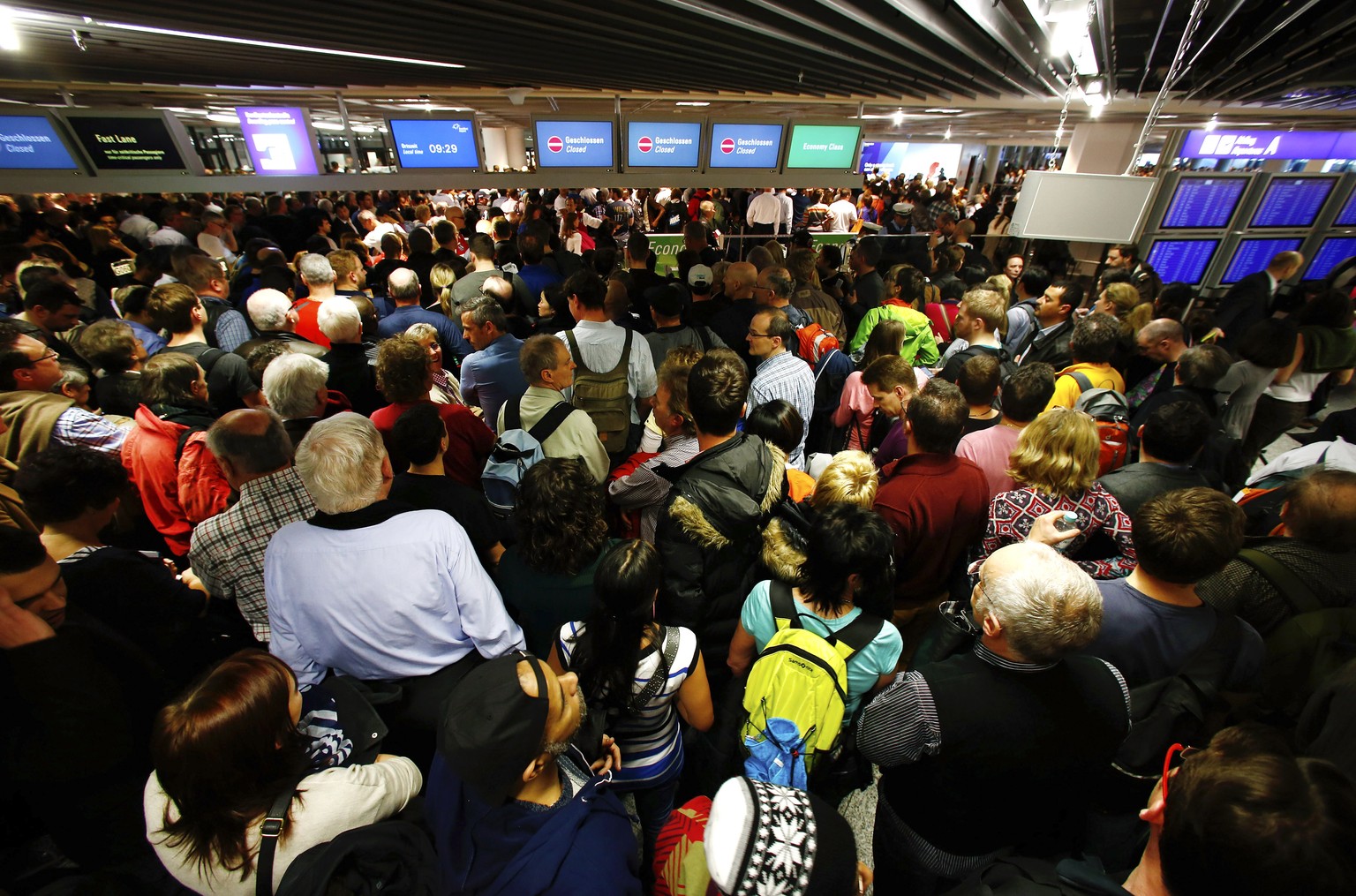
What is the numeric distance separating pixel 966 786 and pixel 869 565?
65 centimetres

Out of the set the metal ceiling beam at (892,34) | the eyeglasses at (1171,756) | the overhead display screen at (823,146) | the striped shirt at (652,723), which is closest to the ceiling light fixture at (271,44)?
the metal ceiling beam at (892,34)

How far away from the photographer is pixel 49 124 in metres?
5.65

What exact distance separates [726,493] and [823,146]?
7.03 m

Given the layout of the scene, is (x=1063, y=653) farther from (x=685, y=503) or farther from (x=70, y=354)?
(x=70, y=354)

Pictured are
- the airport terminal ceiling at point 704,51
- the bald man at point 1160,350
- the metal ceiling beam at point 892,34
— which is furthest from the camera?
the metal ceiling beam at point 892,34

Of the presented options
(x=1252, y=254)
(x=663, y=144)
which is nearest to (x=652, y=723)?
(x=663, y=144)

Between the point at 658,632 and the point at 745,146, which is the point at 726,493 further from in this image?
the point at 745,146

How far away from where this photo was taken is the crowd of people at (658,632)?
48.9 inches

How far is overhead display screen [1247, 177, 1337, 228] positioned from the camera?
20.6 ft

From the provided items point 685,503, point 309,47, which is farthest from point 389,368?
point 309,47

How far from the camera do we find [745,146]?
7219 millimetres

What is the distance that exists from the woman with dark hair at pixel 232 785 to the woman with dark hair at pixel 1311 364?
20.0ft

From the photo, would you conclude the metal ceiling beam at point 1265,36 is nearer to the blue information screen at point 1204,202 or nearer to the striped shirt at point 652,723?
the blue information screen at point 1204,202

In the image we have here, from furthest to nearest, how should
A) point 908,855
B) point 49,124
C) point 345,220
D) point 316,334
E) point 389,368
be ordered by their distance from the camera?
point 345,220 < point 49,124 < point 316,334 < point 389,368 < point 908,855
